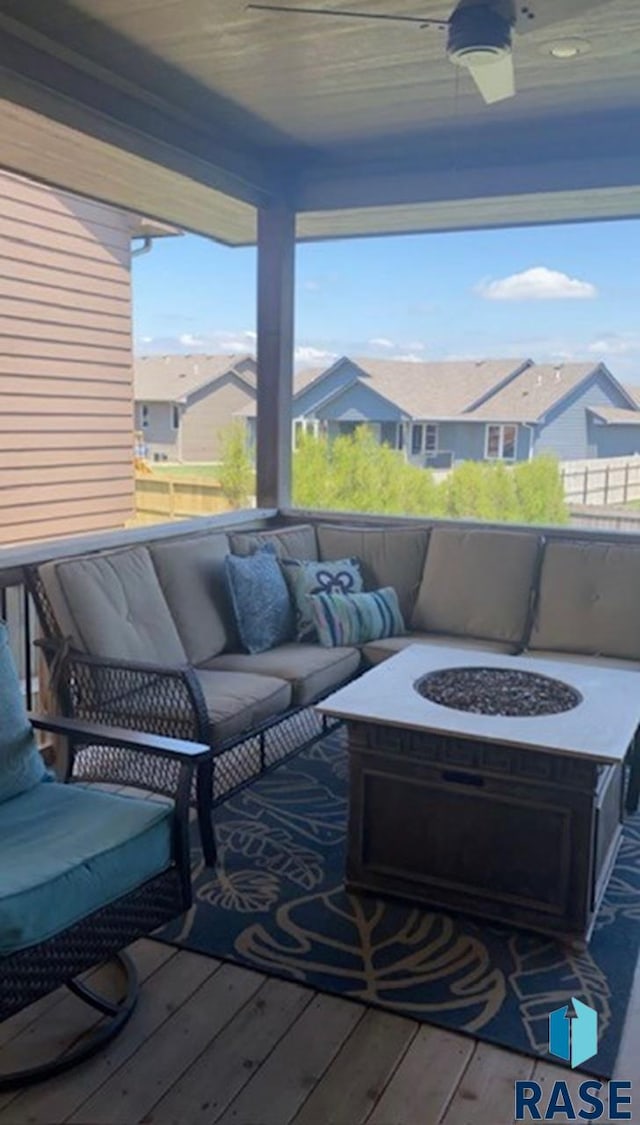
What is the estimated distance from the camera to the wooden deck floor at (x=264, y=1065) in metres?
1.71

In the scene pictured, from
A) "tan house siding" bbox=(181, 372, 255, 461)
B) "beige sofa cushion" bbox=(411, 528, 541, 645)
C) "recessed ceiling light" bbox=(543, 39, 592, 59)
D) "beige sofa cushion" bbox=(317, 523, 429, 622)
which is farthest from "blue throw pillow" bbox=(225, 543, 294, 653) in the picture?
"recessed ceiling light" bbox=(543, 39, 592, 59)

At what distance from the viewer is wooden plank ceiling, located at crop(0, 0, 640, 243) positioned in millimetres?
3045

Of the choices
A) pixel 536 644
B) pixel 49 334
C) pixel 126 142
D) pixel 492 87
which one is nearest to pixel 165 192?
pixel 126 142

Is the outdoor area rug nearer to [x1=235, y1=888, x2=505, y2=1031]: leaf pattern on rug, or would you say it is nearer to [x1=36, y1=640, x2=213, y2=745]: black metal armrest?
[x1=235, y1=888, x2=505, y2=1031]: leaf pattern on rug

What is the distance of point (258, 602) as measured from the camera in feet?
12.4

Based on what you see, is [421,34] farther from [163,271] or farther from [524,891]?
[163,271]

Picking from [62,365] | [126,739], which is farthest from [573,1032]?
[62,365]

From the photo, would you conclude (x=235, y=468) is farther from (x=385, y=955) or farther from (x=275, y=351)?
(x=385, y=955)

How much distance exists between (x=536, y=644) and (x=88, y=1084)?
8.87ft

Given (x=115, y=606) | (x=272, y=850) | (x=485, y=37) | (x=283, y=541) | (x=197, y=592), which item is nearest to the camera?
(x=485, y=37)

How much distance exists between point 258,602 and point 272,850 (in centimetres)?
126

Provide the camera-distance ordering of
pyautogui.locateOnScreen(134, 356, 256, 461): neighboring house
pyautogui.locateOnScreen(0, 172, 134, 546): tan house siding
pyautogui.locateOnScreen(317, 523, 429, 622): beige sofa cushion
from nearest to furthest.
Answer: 1. pyautogui.locateOnScreen(317, 523, 429, 622): beige sofa cushion
2. pyautogui.locateOnScreen(0, 172, 134, 546): tan house siding
3. pyautogui.locateOnScreen(134, 356, 256, 461): neighboring house

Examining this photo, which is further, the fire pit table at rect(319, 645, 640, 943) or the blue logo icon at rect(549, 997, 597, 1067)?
the fire pit table at rect(319, 645, 640, 943)

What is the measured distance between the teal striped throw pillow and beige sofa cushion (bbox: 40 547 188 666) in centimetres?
71
